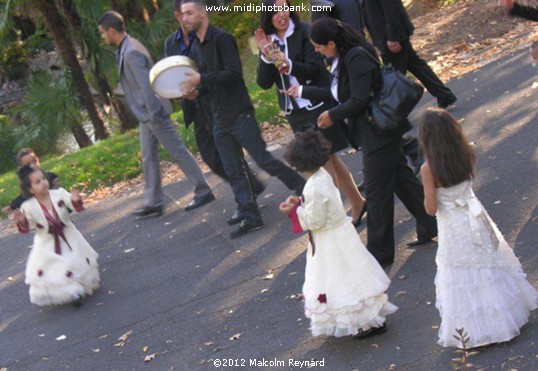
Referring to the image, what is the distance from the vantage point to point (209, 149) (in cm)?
883

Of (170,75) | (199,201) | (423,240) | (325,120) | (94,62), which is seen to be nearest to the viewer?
(325,120)

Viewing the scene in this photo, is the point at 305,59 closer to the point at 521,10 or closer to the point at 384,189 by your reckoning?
the point at 384,189

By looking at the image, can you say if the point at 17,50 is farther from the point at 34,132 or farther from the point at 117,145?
the point at 117,145

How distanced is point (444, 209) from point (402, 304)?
3.36ft

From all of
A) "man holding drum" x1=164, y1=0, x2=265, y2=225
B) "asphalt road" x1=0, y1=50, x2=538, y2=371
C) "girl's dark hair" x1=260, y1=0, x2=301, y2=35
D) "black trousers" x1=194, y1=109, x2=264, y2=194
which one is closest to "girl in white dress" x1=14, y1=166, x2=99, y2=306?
"asphalt road" x1=0, y1=50, x2=538, y2=371

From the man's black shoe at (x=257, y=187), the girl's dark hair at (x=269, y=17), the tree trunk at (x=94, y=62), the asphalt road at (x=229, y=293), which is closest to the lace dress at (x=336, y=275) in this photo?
the asphalt road at (x=229, y=293)

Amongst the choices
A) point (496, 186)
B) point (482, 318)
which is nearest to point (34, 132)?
point (496, 186)

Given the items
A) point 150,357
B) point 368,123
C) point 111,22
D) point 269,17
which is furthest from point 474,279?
point 111,22

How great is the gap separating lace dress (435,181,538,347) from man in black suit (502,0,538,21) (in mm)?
2391

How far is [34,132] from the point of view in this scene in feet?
53.4

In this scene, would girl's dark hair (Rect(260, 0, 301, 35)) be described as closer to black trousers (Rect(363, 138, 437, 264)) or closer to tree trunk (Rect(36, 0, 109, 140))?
black trousers (Rect(363, 138, 437, 264))

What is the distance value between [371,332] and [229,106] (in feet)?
10.2

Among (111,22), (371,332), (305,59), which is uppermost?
(111,22)

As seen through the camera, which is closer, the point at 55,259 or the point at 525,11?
the point at 525,11
